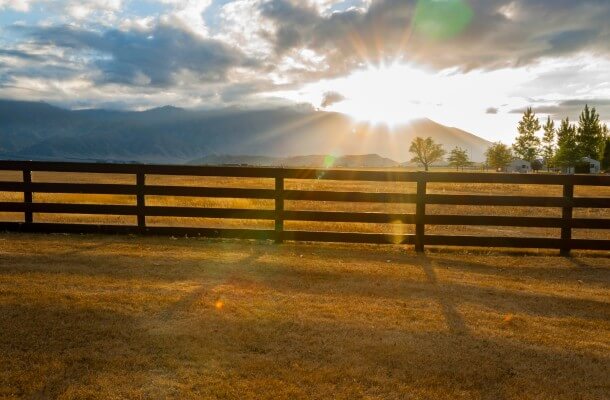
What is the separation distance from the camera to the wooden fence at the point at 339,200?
1104 centimetres

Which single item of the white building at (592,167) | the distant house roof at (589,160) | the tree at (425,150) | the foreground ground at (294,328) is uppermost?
the tree at (425,150)

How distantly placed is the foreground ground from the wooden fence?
62.0 inches

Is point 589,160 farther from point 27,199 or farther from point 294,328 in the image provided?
point 294,328

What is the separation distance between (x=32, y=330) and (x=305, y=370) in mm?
3107

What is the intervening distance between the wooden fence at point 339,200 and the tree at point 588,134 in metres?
83.7

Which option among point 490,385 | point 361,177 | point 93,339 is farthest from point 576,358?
point 361,177

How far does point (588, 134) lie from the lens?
85.1 metres

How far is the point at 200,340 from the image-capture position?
5.23 meters

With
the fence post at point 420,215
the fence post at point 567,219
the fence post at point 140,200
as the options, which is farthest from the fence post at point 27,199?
the fence post at point 567,219

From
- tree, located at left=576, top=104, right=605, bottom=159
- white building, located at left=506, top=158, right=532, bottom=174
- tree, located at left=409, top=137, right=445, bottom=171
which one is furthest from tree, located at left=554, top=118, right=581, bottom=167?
tree, located at left=409, top=137, right=445, bottom=171

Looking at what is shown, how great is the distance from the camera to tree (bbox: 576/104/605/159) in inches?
3319

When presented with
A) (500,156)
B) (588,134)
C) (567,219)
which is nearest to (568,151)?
(588,134)

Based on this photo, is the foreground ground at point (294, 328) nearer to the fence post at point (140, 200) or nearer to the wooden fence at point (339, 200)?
the wooden fence at point (339, 200)

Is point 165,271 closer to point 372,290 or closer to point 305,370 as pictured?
point 372,290
